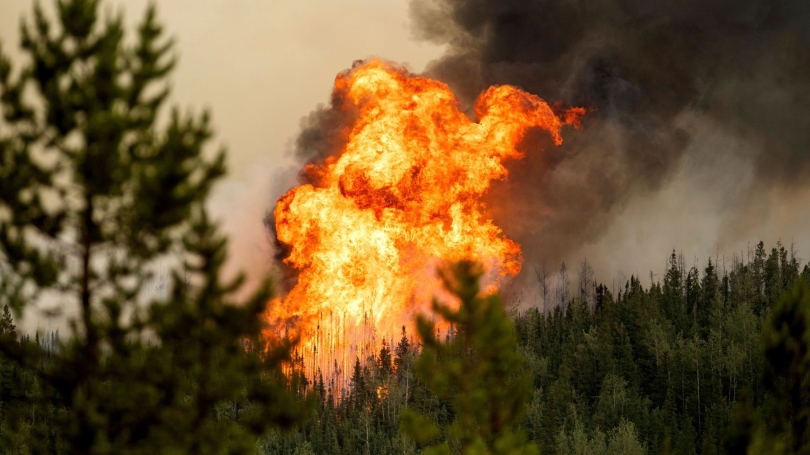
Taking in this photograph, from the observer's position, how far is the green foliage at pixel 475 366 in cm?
3644

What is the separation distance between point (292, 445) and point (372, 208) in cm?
4336

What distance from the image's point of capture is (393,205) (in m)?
154

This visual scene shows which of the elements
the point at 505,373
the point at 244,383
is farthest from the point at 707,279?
the point at 244,383

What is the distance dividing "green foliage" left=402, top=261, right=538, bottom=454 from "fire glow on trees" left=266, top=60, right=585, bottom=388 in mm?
107066

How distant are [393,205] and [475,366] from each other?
117 meters

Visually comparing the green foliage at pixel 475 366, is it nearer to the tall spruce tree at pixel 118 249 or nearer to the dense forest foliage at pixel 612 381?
the tall spruce tree at pixel 118 249

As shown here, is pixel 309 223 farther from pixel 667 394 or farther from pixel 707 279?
pixel 707 279

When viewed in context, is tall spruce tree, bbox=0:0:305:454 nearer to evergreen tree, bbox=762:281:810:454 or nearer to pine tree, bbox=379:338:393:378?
evergreen tree, bbox=762:281:810:454

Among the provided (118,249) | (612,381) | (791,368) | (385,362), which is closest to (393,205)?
(385,362)

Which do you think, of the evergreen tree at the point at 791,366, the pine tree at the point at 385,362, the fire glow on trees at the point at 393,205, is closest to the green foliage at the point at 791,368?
the evergreen tree at the point at 791,366

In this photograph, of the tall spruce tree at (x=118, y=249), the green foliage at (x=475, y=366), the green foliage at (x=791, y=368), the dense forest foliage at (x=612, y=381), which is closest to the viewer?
the tall spruce tree at (x=118, y=249)

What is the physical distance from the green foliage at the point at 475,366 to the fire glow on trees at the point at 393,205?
10707 cm

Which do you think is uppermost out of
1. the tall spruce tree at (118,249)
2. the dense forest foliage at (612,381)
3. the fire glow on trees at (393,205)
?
the fire glow on trees at (393,205)

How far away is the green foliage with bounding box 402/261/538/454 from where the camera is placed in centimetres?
3644
